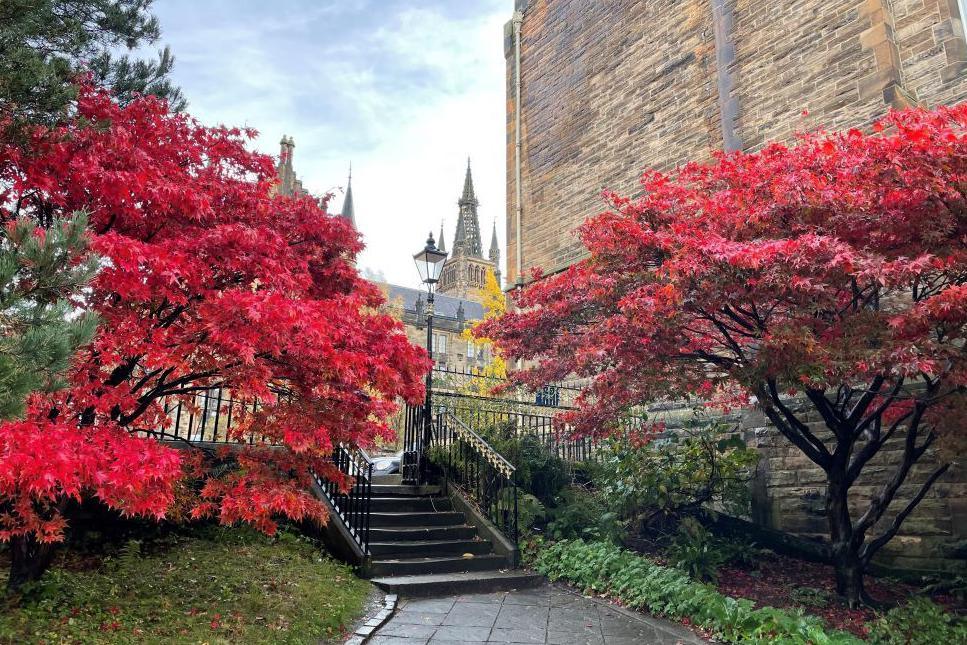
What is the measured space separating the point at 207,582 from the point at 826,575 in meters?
6.12

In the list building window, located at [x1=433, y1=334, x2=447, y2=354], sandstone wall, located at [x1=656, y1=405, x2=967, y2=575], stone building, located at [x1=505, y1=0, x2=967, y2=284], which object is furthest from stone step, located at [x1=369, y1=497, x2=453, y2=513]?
building window, located at [x1=433, y1=334, x2=447, y2=354]

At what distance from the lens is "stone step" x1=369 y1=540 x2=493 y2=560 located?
644cm

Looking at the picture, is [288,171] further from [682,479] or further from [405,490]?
[682,479]

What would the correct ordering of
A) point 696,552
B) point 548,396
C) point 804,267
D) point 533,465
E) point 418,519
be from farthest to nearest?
1. point 548,396
2. point 533,465
3. point 418,519
4. point 696,552
5. point 804,267

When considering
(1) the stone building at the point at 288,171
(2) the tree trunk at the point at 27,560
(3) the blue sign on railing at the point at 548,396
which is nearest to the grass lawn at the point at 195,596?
(2) the tree trunk at the point at 27,560

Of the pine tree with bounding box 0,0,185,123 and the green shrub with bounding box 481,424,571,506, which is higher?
the pine tree with bounding box 0,0,185,123

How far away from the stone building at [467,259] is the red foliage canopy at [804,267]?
57328 mm

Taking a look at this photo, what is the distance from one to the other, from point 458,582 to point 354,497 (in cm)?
149

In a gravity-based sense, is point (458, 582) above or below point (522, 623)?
above

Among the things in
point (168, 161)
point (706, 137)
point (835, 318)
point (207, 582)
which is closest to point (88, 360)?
point (168, 161)

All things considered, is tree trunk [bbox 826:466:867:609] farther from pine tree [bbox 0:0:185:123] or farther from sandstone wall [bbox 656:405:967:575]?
pine tree [bbox 0:0:185:123]

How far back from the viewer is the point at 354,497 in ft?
21.8

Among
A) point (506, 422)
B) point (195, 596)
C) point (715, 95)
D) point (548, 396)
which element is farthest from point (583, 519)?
point (715, 95)

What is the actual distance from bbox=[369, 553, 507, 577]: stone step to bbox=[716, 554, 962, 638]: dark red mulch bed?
7.60ft
